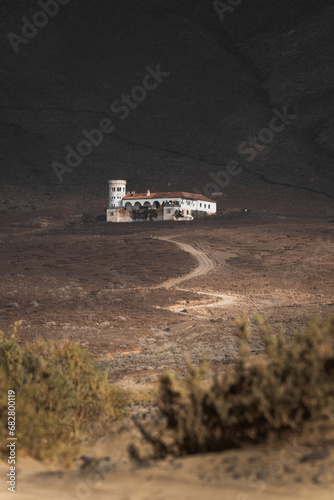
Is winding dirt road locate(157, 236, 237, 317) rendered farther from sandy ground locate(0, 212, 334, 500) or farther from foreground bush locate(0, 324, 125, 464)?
foreground bush locate(0, 324, 125, 464)

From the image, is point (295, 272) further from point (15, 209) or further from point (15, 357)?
point (15, 209)

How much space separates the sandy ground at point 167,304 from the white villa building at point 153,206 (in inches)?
194

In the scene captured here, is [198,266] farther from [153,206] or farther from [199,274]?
[153,206]

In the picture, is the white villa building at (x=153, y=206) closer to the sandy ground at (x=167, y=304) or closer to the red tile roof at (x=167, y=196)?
the red tile roof at (x=167, y=196)

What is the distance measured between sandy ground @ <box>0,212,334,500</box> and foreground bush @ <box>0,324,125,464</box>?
0.40 meters

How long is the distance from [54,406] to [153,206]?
6455cm

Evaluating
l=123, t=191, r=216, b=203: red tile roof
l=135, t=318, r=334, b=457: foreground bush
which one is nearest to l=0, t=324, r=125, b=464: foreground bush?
l=135, t=318, r=334, b=457: foreground bush

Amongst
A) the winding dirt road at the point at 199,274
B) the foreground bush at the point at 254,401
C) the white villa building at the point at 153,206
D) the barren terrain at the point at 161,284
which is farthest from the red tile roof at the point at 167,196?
the foreground bush at the point at 254,401

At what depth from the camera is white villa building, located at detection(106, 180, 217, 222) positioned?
229 ft

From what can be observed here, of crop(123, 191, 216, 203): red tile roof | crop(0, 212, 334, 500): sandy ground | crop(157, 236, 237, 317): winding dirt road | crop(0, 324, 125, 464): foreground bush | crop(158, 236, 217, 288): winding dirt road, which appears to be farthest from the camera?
crop(123, 191, 216, 203): red tile roof

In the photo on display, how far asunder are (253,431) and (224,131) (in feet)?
346

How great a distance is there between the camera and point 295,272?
3988 cm

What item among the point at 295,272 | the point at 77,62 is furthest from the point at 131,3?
the point at 295,272

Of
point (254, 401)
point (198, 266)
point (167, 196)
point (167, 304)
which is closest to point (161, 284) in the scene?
point (198, 266)
